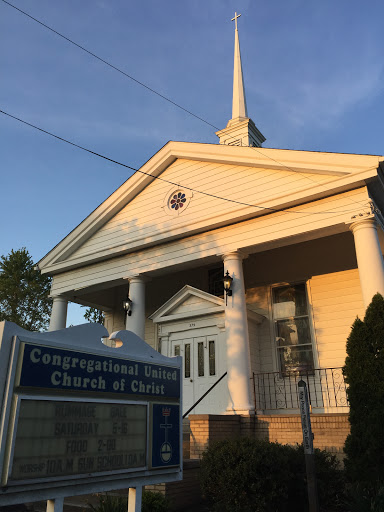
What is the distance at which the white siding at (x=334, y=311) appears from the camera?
36.4 ft

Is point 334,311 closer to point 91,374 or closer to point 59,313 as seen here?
point 59,313

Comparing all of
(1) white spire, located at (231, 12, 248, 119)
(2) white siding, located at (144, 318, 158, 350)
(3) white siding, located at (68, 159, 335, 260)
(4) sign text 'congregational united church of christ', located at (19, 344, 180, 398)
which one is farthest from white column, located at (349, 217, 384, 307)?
(1) white spire, located at (231, 12, 248, 119)

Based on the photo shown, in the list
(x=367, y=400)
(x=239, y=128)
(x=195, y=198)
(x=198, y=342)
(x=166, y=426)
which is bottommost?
(x=166, y=426)

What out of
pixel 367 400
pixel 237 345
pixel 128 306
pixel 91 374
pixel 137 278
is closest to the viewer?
pixel 91 374

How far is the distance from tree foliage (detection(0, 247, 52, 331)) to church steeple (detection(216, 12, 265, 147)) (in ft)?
54.1

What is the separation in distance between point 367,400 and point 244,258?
16.8 feet

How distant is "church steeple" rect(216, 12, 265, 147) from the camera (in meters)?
17.2

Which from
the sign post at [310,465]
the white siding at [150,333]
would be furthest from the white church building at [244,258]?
the sign post at [310,465]

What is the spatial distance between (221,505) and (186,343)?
6384 mm

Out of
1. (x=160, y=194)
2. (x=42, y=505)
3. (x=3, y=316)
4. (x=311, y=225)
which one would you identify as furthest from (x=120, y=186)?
(x=3, y=316)

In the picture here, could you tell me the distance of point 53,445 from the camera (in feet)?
10.4

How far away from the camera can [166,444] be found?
13.5 feet

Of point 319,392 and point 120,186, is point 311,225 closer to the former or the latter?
point 319,392

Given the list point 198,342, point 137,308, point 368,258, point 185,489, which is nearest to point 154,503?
point 185,489
